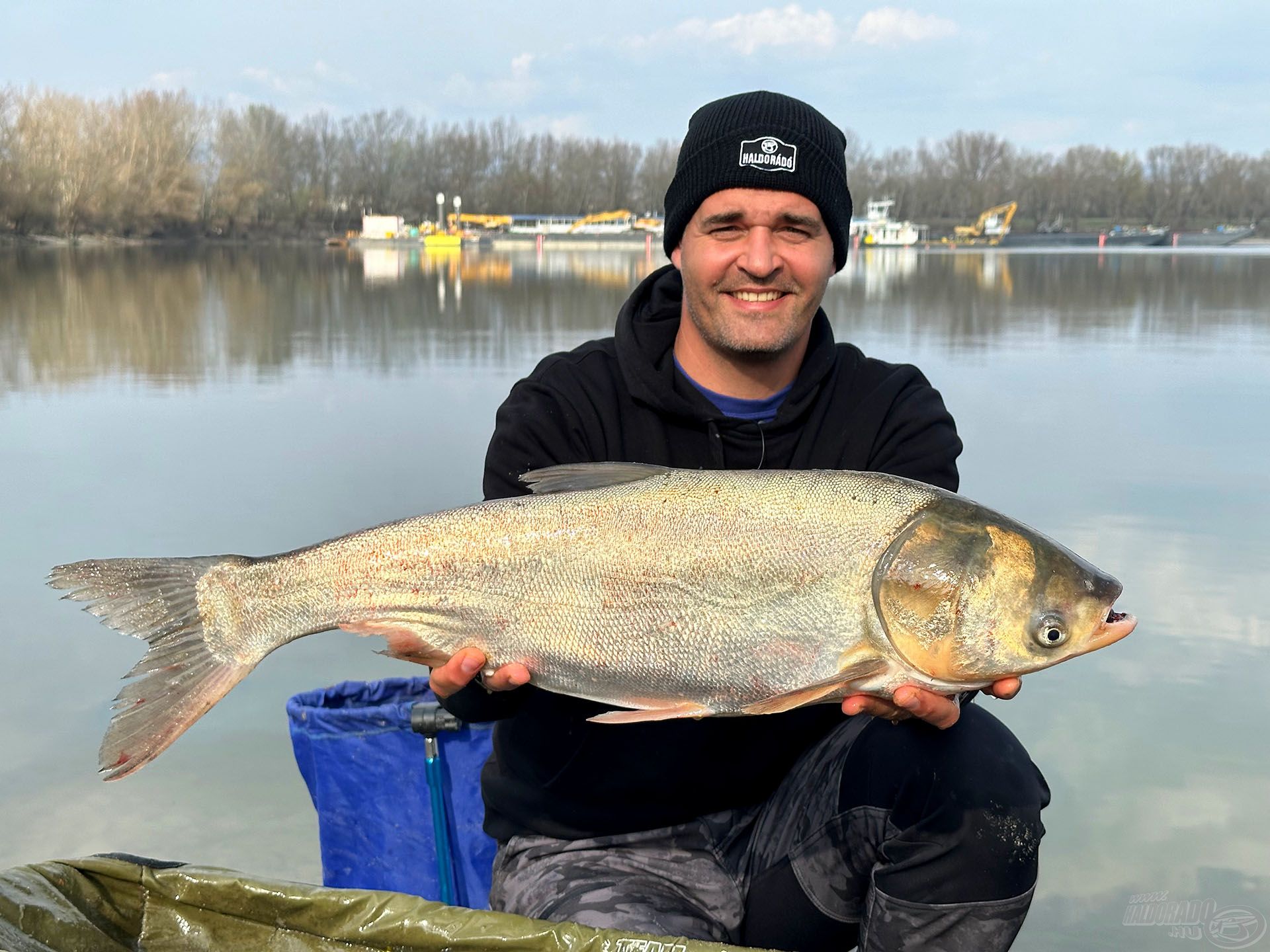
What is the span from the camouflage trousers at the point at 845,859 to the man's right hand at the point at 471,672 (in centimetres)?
48

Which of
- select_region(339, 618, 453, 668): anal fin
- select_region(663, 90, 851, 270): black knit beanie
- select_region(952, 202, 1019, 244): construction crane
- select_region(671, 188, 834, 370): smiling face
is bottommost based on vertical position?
select_region(339, 618, 453, 668): anal fin

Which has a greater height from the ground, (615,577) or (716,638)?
(615,577)

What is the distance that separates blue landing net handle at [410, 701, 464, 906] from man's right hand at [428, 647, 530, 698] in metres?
0.43

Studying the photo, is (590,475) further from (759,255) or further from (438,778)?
(438,778)

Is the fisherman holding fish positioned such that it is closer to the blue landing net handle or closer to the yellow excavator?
the blue landing net handle

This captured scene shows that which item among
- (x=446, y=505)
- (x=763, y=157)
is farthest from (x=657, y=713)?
(x=446, y=505)

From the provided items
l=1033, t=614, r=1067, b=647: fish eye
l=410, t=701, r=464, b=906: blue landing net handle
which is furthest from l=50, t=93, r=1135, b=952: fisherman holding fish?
l=410, t=701, r=464, b=906: blue landing net handle

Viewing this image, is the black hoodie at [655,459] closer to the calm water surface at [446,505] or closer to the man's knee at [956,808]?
the man's knee at [956,808]

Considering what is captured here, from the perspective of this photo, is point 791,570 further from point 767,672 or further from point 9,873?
point 9,873

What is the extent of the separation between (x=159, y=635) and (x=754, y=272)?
1.54 m

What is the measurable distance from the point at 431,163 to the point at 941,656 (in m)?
108

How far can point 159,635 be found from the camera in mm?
2434

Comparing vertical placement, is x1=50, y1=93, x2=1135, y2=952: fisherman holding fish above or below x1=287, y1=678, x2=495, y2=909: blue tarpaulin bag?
above

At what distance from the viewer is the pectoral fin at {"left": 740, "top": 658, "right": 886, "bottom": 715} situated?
2291mm
